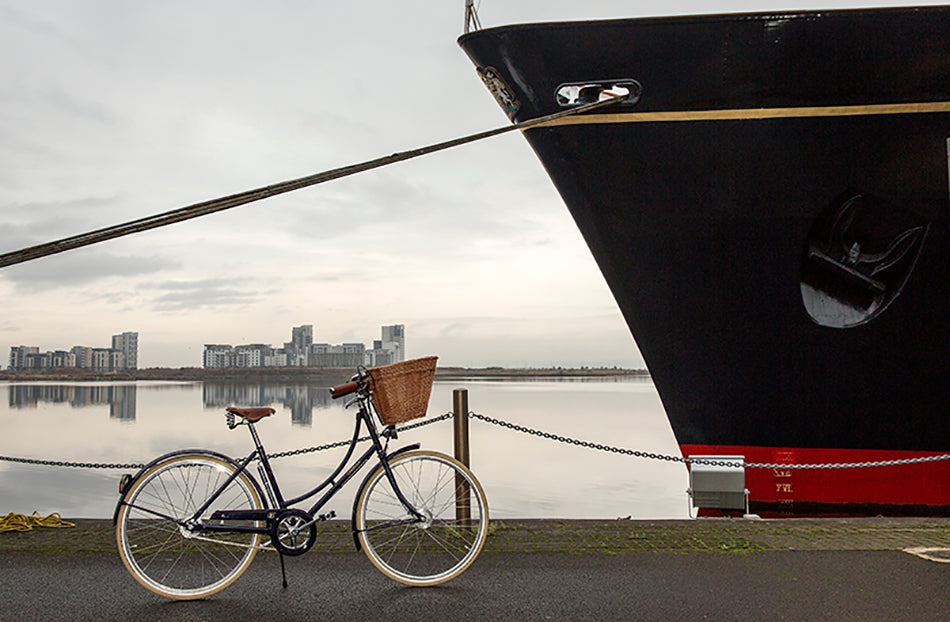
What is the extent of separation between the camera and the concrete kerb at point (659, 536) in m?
4.32

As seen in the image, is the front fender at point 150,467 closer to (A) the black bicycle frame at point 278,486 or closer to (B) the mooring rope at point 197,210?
(A) the black bicycle frame at point 278,486

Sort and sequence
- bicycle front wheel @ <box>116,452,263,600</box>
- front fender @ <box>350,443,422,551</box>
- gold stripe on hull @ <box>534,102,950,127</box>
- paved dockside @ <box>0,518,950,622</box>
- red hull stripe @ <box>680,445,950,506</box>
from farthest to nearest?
red hull stripe @ <box>680,445,950,506</box>, gold stripe on hull @ <box>534,102,950,127</box>, front fender @ <box>350,443,422,551</box>, bicycle front wheel @ <box>116,452,263,600</box>, paved dockside @ <box>0,518,950,622</box>

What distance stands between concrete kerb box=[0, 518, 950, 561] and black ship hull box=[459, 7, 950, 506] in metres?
1.06

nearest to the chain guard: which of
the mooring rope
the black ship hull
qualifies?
the mooring rope

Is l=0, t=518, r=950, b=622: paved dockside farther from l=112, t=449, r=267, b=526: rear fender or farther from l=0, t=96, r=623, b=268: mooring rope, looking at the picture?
l=0, t=96, r=623, b=268: mooring rope

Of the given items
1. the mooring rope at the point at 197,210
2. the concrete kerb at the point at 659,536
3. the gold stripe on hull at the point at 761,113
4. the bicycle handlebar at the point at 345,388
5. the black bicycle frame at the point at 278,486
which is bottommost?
the concrete kerb at the point at 659,536

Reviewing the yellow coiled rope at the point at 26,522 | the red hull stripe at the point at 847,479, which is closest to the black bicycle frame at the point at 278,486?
the yellow coiled rope at the point at 26,522

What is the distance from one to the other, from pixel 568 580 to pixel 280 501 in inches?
57.8

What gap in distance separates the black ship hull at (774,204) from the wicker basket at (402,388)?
313 cm

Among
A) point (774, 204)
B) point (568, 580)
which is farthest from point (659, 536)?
point (774, 204)

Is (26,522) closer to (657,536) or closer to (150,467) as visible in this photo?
(150,467)

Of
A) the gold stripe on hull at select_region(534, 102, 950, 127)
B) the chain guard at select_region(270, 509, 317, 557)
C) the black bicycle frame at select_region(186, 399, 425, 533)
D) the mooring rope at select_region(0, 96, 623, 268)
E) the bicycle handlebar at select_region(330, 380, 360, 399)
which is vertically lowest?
the chain guard at select_region(270, 509, 317, 557)

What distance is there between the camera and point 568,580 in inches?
144

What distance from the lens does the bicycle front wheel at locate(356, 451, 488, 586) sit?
3570mm
